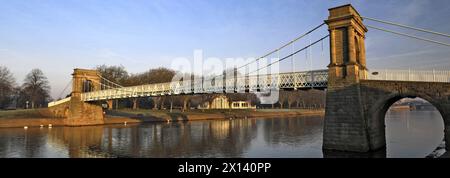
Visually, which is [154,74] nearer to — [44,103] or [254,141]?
[44,103]

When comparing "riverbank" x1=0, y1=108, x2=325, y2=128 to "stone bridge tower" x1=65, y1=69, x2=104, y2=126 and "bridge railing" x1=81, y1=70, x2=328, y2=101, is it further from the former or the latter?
"bridge railing" x1=81, y1=70, x2=328, y2=101

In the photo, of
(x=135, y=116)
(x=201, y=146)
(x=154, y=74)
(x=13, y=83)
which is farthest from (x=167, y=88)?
(x=13, y=83)

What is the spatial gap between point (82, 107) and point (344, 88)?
48.5 meters

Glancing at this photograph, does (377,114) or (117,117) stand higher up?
(377,114)

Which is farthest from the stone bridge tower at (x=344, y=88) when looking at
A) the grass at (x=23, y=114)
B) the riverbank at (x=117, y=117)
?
the grass at (x=23, y=114)

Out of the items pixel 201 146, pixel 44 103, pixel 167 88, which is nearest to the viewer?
pixel 201 146

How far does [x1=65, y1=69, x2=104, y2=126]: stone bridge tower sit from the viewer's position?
55500 millimetres

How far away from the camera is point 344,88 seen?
24.0 meters

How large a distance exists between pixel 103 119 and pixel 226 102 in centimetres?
5173

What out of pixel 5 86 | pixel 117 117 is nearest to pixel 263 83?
pixel 117 117

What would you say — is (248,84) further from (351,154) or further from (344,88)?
(351,154)

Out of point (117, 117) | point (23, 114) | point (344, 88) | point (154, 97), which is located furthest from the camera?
point (154, 97)

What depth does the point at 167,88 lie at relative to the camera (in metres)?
45.1

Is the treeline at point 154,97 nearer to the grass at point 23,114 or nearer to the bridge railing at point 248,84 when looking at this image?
the grass at point 23,114
